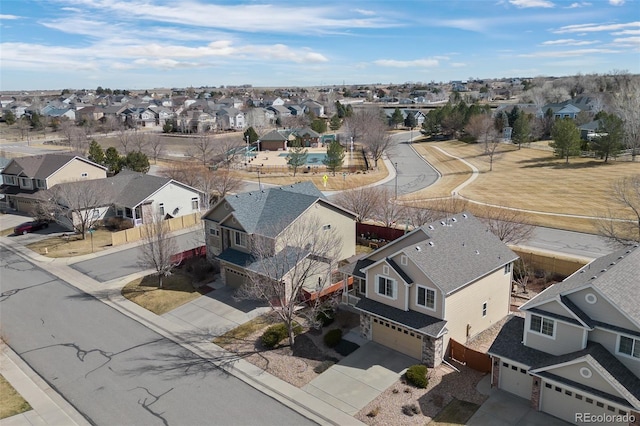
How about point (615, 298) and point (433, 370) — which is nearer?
point (615, 298)

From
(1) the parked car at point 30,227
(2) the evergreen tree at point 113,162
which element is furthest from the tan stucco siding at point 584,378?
(2) the evergreen tree at point 113,162

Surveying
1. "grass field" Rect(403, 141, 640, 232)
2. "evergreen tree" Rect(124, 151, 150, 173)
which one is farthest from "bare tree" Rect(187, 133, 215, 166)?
"grass field" Rect(403, 141, 640, 232)

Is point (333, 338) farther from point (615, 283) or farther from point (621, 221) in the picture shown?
point (621, 221)

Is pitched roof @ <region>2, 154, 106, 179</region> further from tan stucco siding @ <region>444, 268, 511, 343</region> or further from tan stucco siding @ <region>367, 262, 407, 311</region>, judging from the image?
tan stucco siding @ <region>444, 268, 511, 343</region>

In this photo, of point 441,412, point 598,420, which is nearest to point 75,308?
point 441,412

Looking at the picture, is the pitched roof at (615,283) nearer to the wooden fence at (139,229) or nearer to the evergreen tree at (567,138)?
the wooden fence at (139,229)

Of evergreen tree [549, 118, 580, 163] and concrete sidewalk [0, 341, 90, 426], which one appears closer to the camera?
concrete sidewalk [0, 341, 90, 426]

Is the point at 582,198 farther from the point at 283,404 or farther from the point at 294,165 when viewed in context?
the point at 283,404
